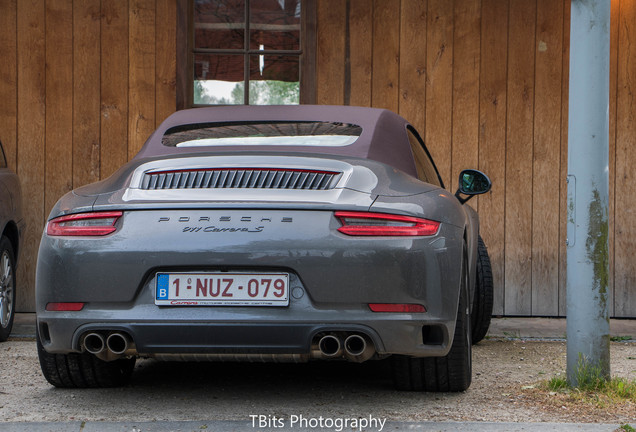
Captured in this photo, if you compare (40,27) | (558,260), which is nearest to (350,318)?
(558,260)

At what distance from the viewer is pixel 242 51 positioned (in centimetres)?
746

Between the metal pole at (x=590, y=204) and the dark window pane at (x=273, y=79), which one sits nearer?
the metal pole at (x=590, y=204)

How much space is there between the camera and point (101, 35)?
24.2ft

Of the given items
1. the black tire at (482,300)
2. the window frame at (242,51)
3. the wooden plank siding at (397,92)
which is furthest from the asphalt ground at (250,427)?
the window frame at (242,51)

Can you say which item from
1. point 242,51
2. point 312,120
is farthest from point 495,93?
point 312,120

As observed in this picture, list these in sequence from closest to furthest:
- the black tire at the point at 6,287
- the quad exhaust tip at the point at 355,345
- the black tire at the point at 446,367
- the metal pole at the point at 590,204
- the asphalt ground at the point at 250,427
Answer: the asphalt ground at the point at 250,427
the quad exhaust tip at the point at 355,345
the black tire at the point at 446,367
the metal pole at the point at 590,204
the black tire at the point at 6,287

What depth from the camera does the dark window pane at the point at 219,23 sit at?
7.44 meters

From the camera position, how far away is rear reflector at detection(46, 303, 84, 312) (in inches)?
141

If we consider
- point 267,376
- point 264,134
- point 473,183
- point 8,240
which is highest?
point 264,134

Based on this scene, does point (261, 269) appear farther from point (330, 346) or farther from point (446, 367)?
point (446, 367)

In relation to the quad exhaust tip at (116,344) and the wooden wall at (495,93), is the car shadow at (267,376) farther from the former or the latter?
the wooden wall at (495,93)

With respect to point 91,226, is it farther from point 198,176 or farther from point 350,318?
point 350,318

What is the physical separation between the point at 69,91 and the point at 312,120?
349 centimetres

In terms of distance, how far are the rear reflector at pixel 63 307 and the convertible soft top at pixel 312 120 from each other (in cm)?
89
